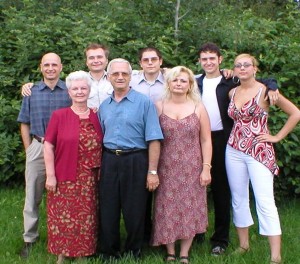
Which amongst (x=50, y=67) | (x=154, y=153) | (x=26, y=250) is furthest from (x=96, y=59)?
(x=26, y=250)

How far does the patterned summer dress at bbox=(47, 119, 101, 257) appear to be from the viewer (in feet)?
17.2

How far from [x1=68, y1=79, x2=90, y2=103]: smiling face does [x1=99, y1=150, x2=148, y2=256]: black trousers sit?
1.84ft

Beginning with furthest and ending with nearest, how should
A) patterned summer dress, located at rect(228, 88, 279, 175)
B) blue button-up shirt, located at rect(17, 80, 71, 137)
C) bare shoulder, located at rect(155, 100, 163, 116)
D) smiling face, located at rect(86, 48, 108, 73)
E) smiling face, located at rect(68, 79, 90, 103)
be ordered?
smiling face, located at rect(86, 48, 108, 73) → blue button-up shirt, located at rect(17, 80, 71, 137) → bare shoulder, located at rect(155, 100, 163, 116) → patterned summer dress, located at rect(228, 88, 279, 175) → smiling face, located at rect(68, 79, 90, 103)

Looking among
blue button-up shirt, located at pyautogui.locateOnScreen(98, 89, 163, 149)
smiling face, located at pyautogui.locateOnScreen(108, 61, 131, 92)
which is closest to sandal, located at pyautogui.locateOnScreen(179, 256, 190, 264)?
blue button-up shirt, located at pyautogui.locateOnScreen(98, 89, 163, 149)

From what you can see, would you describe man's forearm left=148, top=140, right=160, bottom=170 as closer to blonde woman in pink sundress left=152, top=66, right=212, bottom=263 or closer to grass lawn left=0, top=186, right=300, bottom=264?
blonde woman in pink sundress left=152, top=66, right=212, bottom=263

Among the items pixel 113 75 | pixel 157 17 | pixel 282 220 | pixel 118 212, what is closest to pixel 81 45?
pixel 157 17

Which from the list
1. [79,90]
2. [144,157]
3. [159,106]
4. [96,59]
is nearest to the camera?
[79,90]

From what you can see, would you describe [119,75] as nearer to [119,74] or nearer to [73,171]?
[119,74]

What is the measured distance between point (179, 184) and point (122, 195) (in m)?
0.56

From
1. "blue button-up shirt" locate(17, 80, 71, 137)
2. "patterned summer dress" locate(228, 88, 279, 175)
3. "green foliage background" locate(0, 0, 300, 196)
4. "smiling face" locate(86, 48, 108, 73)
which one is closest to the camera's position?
"patterned summer dress" locate(228, 88, 279, 175)

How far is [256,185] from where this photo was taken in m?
5.29

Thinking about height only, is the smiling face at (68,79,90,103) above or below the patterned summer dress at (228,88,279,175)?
above

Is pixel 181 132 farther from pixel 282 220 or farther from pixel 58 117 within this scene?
pixel 282 220

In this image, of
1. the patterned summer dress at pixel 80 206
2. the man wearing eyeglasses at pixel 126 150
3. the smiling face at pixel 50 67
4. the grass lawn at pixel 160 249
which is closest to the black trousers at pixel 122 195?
the man wearing eyeglasses at pixel 126 150
